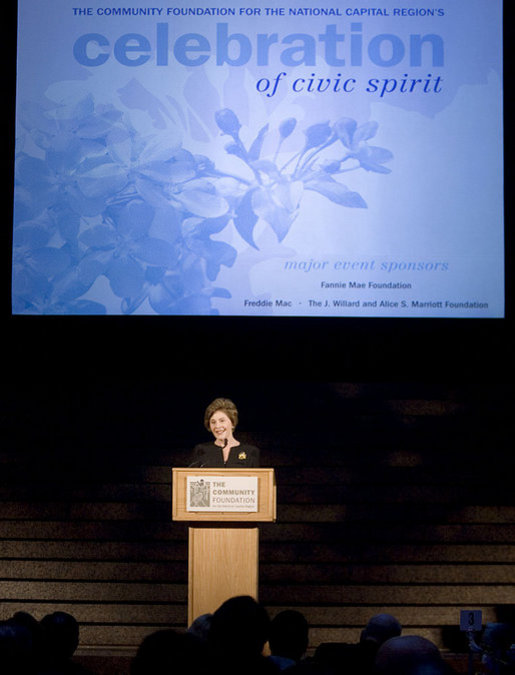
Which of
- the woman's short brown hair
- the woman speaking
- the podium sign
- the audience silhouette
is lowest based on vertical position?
the audience silhouette

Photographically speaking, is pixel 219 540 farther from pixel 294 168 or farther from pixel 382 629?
pixel 294 168

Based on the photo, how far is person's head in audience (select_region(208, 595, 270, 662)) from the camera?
2051 millimetres

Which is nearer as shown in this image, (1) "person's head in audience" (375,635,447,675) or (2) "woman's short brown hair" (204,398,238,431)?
(1) "person's head in audience" (375,635,447,675)

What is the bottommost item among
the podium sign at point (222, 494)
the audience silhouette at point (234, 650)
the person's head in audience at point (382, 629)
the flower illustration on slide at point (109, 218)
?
the person's head in audience at point (382, 629)

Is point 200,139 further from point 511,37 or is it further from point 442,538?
point 442,538

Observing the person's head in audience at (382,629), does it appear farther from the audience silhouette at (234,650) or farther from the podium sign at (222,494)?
the podium sign at (222,494)

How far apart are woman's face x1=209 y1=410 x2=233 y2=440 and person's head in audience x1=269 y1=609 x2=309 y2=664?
2.28 metres

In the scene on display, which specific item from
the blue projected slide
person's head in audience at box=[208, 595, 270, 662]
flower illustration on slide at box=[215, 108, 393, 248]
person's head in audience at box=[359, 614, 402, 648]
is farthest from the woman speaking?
person's head in audience at box=[208, 595, 270, 662]

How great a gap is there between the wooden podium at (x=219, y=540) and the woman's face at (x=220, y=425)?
516mm

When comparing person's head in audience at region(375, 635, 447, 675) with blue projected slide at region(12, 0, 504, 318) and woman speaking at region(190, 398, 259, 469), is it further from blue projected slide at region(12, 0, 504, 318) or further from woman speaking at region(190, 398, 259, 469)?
blue projected slide at region(12, 0, 504, 318)

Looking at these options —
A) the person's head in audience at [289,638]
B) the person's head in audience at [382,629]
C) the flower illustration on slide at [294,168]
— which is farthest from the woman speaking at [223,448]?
the person's head in audience at [289,638]

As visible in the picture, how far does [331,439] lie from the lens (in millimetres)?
5965

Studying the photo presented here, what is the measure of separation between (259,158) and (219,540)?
7.98ft

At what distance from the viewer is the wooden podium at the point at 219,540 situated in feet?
14.0
